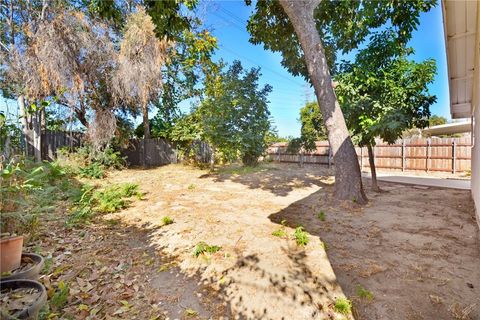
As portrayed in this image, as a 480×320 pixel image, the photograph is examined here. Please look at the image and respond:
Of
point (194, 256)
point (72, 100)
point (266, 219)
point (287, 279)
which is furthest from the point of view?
point (72, 100)

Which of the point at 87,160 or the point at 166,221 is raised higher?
the point at 87,160

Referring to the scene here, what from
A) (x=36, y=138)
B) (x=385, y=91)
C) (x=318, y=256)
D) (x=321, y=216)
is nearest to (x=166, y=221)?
(x=318, y=256)

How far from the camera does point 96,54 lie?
376 inches

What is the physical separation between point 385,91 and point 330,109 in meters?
1.53

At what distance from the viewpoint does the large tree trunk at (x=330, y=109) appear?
553 cm

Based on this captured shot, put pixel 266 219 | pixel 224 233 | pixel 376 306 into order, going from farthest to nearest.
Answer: pixel 266 219
pixel 224 233
pixel 376 306

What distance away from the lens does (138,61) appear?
984 cm

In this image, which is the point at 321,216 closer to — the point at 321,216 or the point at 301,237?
the point at 321,216

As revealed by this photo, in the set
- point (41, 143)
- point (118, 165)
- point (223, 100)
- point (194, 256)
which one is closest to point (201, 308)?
point (194, 256)

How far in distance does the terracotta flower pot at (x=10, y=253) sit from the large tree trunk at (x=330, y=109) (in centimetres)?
519

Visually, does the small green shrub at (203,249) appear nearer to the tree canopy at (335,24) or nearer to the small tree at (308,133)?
the tree canopy at (335,24)

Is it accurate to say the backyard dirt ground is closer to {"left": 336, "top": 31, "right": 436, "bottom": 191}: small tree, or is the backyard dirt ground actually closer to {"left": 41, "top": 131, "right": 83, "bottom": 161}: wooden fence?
{"left": 336, "top": 31, "right": 436, "bottom": 191}: small tree

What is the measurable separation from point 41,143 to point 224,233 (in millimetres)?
10448

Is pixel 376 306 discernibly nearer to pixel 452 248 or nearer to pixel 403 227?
pixel 452 248
